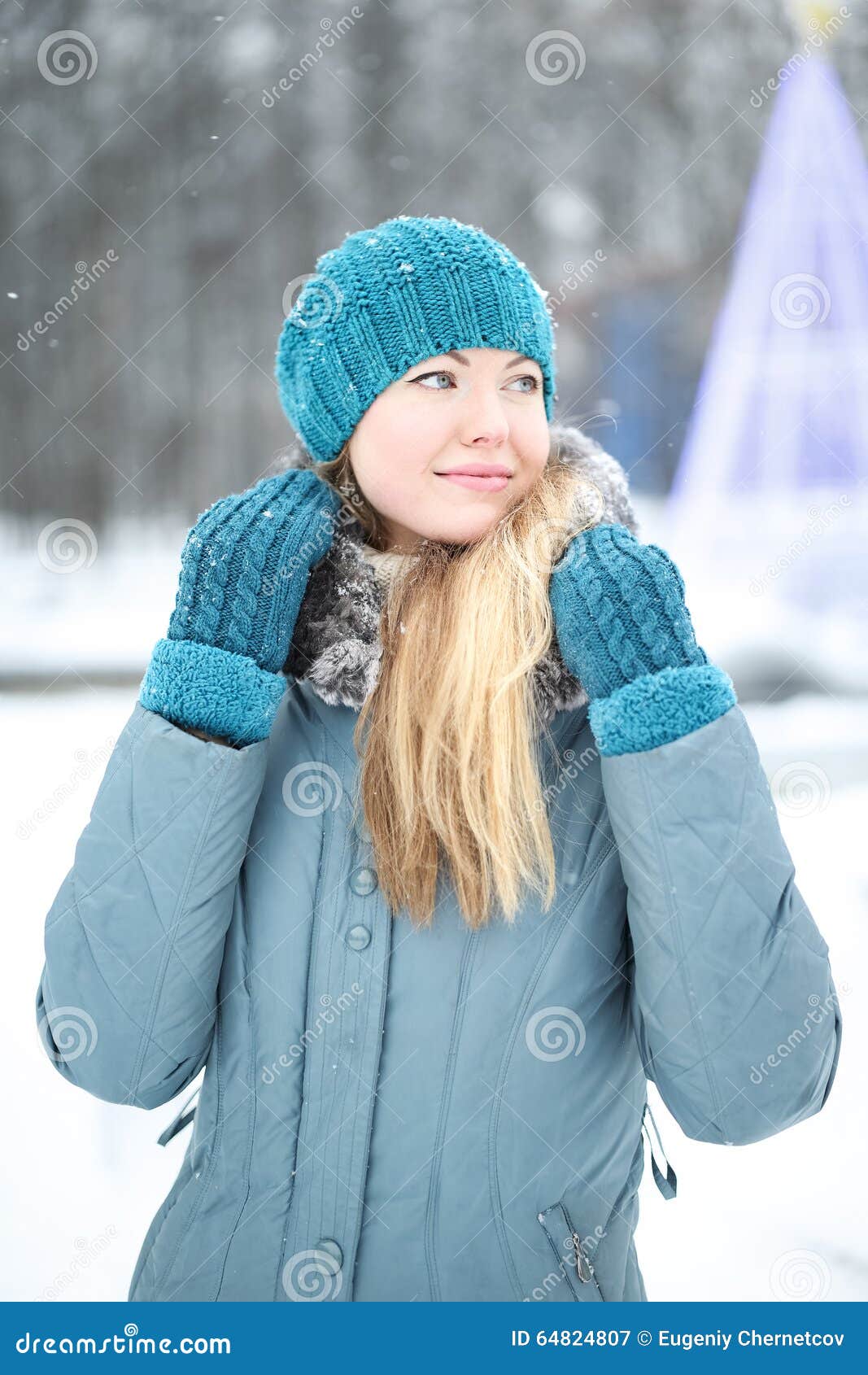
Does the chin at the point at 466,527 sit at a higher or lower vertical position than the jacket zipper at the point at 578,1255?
higher

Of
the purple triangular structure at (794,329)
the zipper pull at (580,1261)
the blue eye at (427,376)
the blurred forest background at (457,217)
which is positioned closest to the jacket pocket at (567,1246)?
the zipper pull at (580,1261)

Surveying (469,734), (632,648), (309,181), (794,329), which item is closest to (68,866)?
(469,734)

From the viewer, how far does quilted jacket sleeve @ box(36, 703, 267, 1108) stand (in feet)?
2.86

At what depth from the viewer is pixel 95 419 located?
10.5 feet

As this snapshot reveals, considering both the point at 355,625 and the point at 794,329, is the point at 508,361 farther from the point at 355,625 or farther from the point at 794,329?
the point at 794,329

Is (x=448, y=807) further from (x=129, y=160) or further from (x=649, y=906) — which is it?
(x=129, y=160)

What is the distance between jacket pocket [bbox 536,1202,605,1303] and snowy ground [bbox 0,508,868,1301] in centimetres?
102

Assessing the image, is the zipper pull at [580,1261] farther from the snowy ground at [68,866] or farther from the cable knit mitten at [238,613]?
the snowy ground at [68,866]

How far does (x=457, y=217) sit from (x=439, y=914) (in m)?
2.70

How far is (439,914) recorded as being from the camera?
0.92 metres

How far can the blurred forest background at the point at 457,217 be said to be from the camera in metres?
2.89

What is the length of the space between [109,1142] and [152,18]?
3.17 meters

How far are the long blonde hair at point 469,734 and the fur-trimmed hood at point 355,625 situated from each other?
2 centimetres

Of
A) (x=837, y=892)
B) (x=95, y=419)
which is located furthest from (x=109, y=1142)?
(x=95, y=419)
